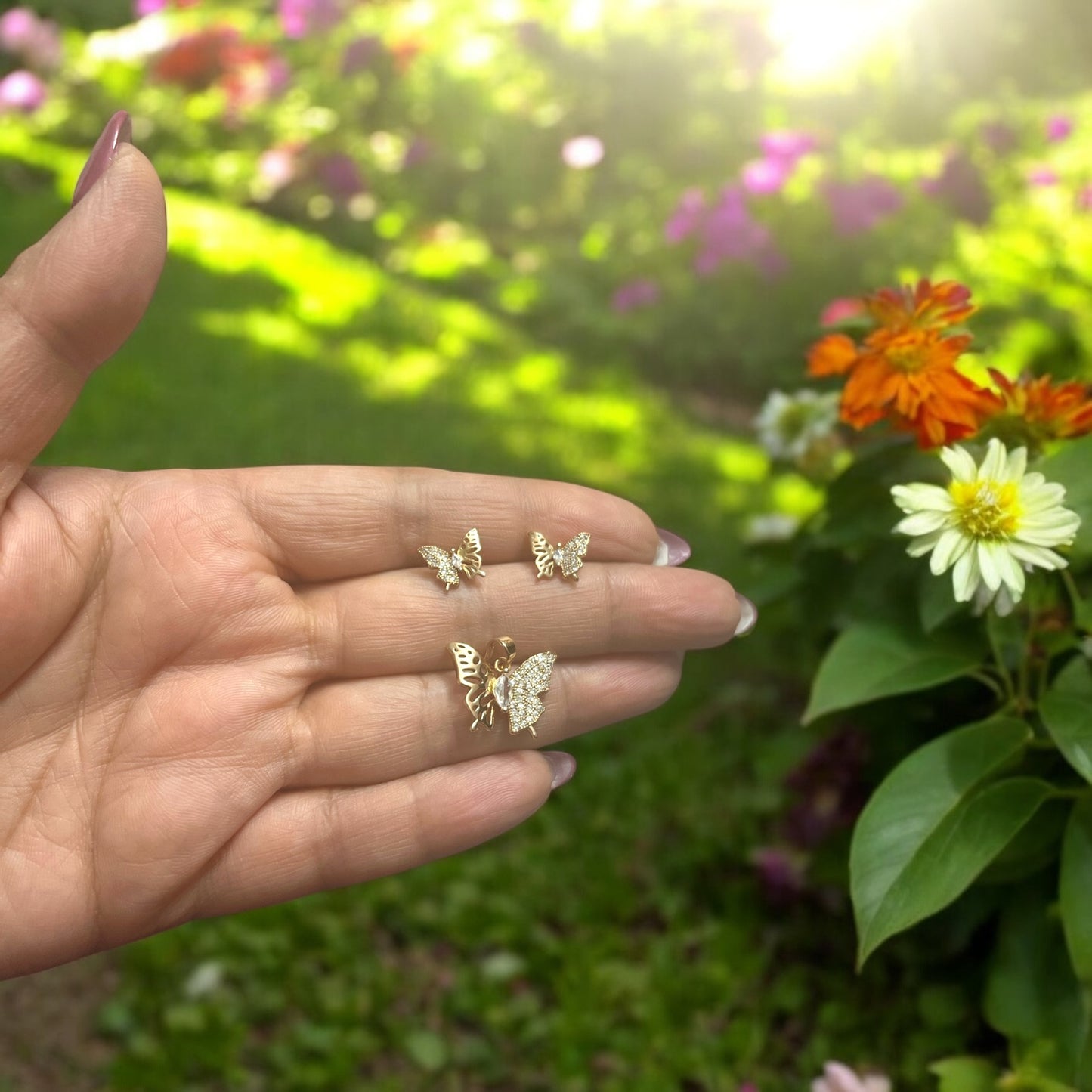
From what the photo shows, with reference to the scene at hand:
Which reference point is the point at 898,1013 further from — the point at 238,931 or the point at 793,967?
the point at 238,931

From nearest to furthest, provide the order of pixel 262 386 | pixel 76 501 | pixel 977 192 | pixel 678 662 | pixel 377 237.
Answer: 1. pixel 76 501
2. pixel 678 662
3. pixel 262 386
4. pixel 977 192
5. pixel 377 237

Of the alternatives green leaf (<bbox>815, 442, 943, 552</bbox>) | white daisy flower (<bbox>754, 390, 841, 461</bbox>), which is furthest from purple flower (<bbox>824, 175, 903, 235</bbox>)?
green leaf (<bbox>815, 442, 943, 552</bbox>)

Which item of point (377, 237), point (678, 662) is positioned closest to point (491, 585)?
point (678, 662)

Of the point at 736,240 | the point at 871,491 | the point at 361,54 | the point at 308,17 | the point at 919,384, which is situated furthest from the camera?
the point at 308,17

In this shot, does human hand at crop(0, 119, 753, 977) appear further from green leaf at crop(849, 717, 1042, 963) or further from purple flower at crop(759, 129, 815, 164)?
purple flower at crop(759, 129, 815, 164)

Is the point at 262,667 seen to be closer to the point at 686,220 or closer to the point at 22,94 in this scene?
the point at 686,220

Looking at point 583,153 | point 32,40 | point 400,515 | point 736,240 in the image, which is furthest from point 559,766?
point 32,40
